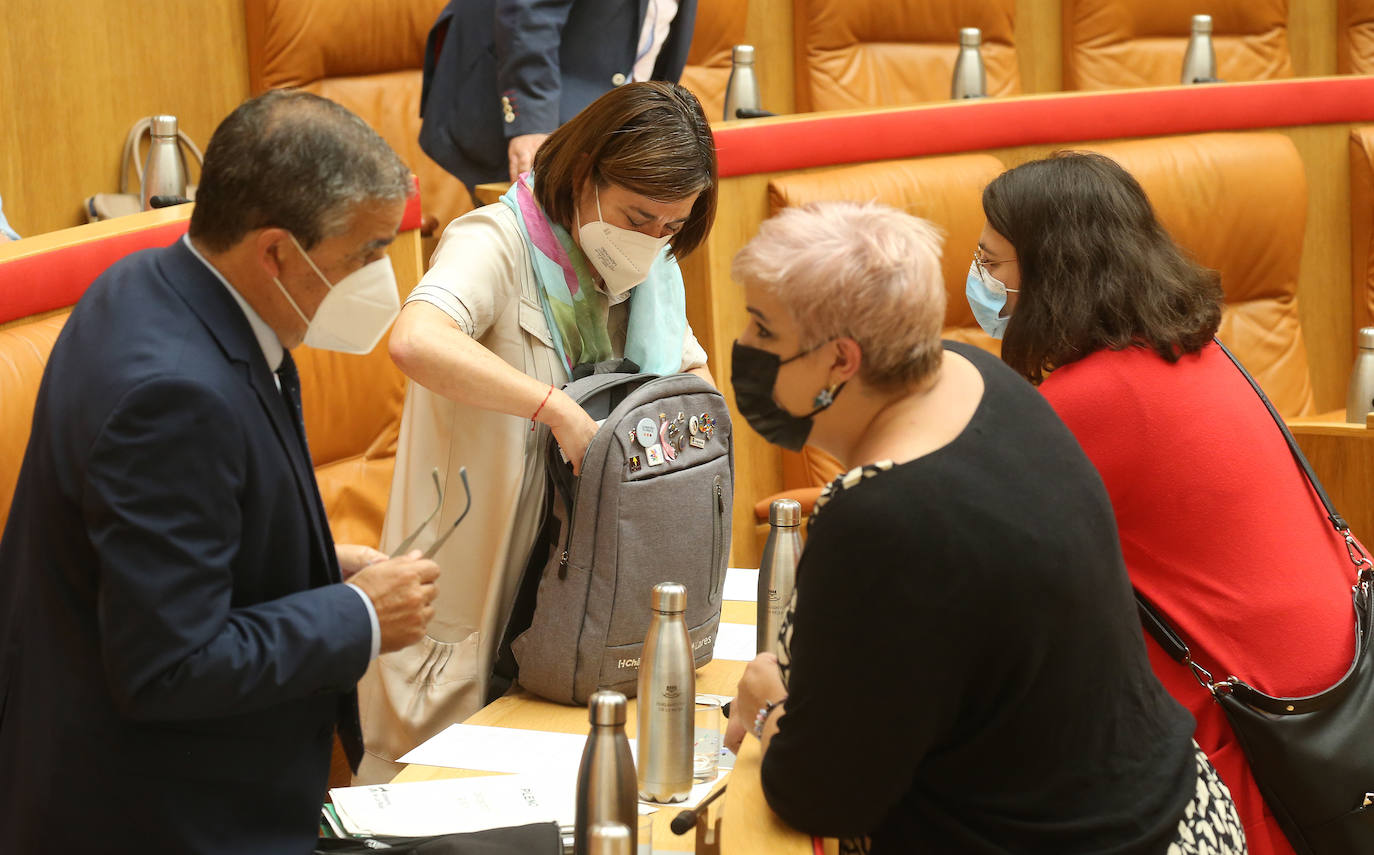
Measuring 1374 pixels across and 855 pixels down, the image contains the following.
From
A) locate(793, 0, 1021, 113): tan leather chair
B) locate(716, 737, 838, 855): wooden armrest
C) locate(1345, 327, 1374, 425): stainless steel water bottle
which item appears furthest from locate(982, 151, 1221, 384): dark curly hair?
locate(793, 0, 1021, 113): tan leather chair

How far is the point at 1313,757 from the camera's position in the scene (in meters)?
1.71

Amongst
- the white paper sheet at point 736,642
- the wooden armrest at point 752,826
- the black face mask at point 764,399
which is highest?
the black face mask at point 764,399

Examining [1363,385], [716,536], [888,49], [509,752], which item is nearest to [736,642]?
[716,536]

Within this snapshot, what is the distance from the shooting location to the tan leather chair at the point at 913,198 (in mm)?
3221

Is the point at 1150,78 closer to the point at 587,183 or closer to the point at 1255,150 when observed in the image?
the point at 1255,150

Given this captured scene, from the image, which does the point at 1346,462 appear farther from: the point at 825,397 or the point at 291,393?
the point at 291,393

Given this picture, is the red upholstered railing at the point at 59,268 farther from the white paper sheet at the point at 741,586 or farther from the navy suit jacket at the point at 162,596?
the white paper sheet at the point at 741,586

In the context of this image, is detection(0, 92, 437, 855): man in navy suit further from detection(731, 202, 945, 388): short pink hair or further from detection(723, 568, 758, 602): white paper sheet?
detection(723, 568, 758, 602): white paper sheet

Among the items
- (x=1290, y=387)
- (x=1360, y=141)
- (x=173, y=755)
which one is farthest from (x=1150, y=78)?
(x=173, y=755)

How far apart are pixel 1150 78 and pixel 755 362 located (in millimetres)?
3857

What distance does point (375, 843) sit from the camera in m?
1.42

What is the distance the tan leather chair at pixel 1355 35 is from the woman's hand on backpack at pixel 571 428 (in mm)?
4183

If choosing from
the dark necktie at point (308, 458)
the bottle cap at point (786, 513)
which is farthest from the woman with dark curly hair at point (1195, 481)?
the dark necktie at point (308, 458)

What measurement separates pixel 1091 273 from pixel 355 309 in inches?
39.9
